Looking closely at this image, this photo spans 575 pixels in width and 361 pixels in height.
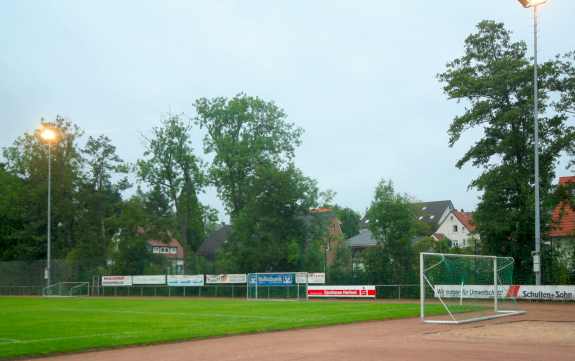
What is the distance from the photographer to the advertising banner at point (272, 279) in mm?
45656

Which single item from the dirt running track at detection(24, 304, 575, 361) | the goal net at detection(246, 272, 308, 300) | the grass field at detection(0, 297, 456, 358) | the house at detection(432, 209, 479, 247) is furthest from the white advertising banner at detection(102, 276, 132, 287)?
the house at detection(432, 209, 479, 247)

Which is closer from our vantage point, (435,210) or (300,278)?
(300,278)

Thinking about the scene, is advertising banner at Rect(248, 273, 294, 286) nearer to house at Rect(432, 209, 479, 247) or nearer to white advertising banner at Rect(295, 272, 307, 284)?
white advertising banner at Rect(295, 272, 307, 284)

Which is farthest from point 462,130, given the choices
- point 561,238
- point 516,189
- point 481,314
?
point 481,314

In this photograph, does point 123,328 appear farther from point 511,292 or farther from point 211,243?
point 211,243

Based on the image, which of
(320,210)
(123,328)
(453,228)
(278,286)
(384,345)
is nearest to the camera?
(384,345)

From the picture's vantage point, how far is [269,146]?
66.2 metres

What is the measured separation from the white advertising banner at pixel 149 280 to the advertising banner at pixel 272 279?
36.4 ft

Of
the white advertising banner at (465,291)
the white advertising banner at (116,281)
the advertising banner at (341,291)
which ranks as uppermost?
the white advertising banner at (465,291)

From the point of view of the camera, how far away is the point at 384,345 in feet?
52.4

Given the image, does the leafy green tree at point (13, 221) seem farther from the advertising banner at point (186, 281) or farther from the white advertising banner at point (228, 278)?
the white advertising banner at point (228, 278)

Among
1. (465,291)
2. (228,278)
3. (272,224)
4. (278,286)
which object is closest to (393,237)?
(278,286)

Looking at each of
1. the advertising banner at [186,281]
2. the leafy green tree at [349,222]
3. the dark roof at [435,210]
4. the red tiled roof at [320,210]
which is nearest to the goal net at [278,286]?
the advertising banner at [186,281]

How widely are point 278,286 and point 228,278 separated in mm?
6381
